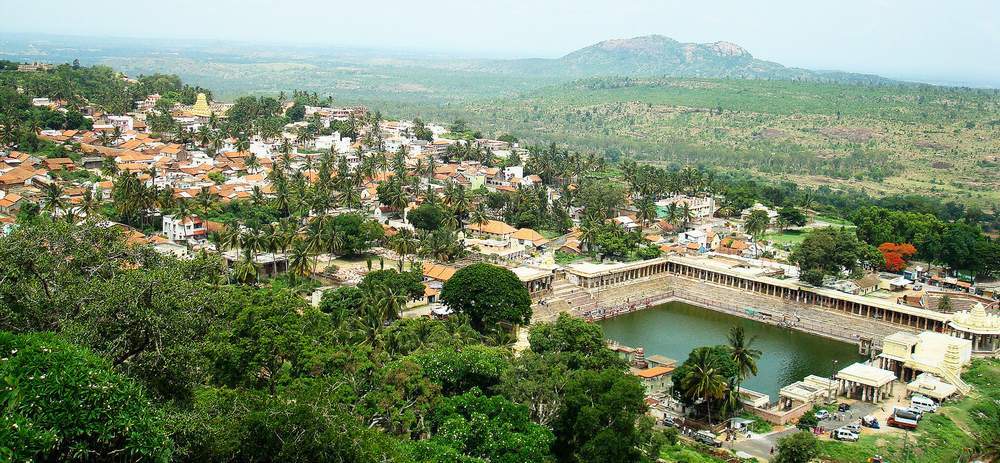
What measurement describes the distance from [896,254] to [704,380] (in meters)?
24.7

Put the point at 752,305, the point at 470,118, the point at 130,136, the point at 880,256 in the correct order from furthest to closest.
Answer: the point at 470,118 → the point at 130,136 → the point at 880,256 → the point at 752,305

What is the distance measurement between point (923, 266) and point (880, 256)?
448 cm

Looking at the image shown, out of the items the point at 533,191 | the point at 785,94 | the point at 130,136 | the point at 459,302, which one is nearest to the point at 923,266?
the point at 533,191

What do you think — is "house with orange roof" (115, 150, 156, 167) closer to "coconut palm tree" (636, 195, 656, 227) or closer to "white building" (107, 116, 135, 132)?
"white building" (107, 116, 135, 132)

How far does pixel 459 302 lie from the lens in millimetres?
33281

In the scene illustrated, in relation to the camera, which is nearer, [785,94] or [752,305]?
[752,305]

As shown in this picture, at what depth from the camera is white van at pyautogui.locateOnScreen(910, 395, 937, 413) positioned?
94.0 ft

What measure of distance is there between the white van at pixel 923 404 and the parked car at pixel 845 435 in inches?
151

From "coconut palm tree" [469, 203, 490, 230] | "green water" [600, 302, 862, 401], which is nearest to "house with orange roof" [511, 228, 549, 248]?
"coconut palm tree" [469, 203, 490, 230]

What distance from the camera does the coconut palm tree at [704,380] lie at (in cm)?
2608

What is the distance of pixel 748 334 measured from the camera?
38.5 m

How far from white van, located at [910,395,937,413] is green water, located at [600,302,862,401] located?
13.4ft

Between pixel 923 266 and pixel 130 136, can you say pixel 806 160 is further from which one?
pixel 130 136

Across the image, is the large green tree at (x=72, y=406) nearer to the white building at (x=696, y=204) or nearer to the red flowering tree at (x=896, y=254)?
the red flowering tree at (x=896, y=254)
